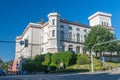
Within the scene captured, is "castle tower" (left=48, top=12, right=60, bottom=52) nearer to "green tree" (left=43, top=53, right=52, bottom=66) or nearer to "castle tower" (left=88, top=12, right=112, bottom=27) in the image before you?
"green tree" (left=43, top=53, right=52, bottom=66)

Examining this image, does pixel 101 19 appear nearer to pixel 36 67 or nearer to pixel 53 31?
pixel 53 31

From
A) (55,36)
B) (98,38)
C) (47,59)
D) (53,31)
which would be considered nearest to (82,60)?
(98,38)

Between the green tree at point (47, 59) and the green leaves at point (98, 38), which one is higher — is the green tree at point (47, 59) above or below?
below

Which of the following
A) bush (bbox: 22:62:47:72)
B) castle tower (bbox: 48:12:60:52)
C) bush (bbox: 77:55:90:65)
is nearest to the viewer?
bush (bbox: 22:62:47:72)

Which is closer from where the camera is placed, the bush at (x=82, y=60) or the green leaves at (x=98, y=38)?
the bush at (x=82, y=60)

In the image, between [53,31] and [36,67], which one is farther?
[53,31]

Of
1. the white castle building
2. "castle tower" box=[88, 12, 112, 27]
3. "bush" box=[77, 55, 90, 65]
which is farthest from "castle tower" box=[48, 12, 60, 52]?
"castle tower" box=[88, 12, 112, 27]

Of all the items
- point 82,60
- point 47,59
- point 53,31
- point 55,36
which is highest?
point 53,31

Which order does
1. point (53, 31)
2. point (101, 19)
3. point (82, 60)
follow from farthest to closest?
point (101, 19) < point (53, 31) < point (82, 60)

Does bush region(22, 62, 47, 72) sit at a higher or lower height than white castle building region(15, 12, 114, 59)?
lower

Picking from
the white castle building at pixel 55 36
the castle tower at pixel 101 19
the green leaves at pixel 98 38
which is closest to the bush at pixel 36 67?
the white castle building at pixel 55 36

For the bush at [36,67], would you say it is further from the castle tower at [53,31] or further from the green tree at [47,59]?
the castle tower at [53,31]

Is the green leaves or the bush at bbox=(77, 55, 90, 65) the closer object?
the bush at bbox=(77, 55, 90, 65)

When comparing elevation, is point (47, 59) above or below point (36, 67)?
above
